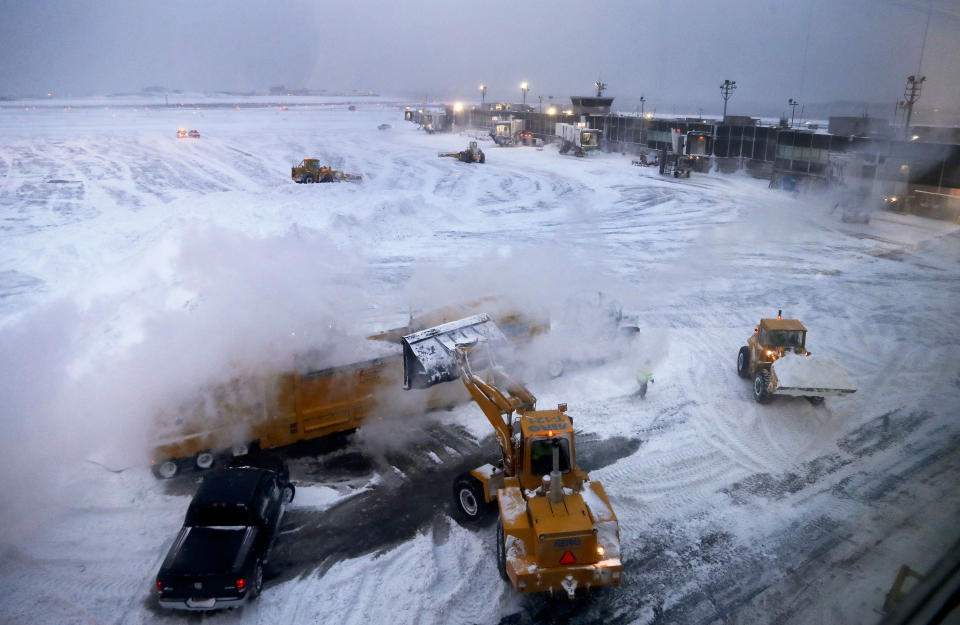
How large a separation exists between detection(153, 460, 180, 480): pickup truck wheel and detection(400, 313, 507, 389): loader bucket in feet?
13.9

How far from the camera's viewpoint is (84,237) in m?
25.3

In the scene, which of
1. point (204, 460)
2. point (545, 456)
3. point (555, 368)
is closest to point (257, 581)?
point (204, 460)

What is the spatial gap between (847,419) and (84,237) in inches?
1092

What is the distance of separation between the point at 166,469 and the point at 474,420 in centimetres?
581

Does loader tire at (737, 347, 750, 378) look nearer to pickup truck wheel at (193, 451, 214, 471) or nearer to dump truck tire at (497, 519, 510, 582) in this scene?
dump truck tire at (497, 519, 510, 582)

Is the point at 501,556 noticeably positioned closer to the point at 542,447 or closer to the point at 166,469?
the point at 542,447

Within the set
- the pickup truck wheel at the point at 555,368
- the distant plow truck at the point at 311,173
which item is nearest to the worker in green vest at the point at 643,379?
the pickup truck wheel at the point at 555,368

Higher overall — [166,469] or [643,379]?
[643,379]

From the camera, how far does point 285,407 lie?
11.2 meters

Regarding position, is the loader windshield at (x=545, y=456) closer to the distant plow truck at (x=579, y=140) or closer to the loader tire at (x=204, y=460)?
the loader tire at (x=204, y=460)

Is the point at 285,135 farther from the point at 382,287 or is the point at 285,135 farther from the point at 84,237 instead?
the point at 382,287

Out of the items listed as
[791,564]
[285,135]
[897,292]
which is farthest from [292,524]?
[285,135]

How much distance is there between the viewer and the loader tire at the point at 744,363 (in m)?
14.5

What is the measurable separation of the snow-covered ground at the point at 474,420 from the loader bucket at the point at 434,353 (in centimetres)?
145
